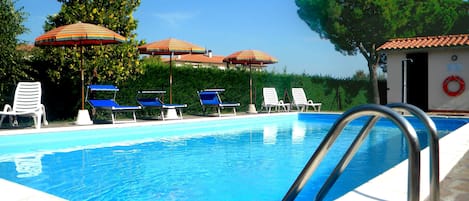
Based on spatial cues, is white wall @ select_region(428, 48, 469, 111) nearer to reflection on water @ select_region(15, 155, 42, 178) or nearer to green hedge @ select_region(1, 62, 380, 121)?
green hedge @ select_region(1, 62, 380, 121)

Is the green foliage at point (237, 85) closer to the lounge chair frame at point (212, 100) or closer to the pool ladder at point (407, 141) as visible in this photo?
the lounge chair frame at point (212, 100)

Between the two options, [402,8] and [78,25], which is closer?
[78,25]

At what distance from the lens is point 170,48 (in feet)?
39.3

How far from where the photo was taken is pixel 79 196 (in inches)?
165

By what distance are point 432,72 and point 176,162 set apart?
11.5 meters

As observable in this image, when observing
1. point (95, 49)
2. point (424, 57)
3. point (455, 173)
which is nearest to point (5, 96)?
point (95, 49)

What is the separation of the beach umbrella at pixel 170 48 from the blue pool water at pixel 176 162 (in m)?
2.69

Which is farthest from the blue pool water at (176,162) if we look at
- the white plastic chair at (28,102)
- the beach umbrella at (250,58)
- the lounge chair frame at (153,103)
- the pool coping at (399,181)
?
the beach umbrella at (250,58)

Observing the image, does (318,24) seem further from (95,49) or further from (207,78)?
(95,49)

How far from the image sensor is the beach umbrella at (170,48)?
12026 millimetres

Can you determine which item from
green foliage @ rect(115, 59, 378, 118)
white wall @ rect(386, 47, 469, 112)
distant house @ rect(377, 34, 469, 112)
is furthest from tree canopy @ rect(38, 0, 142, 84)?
white wall @ rect(386, 47, 469, 112)

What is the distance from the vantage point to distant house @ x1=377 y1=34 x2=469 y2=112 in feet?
45.1

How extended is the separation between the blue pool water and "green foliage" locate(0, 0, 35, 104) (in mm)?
2752

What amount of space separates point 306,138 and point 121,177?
5113 millimetres
